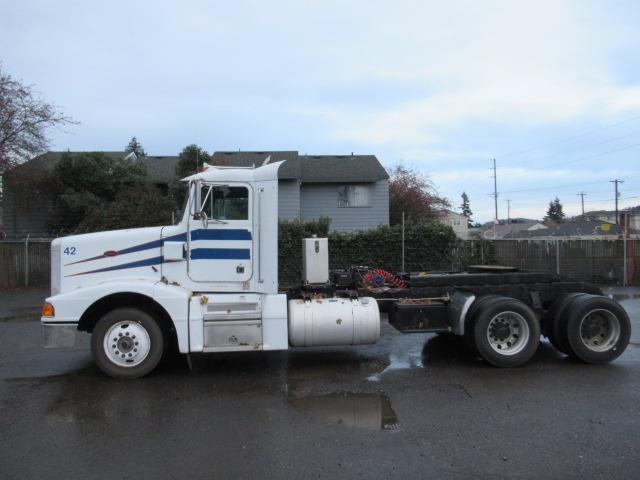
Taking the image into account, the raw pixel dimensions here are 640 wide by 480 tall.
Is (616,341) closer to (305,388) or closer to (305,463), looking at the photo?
(305,388)

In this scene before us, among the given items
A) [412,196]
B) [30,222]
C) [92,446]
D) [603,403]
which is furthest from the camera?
[412,196]

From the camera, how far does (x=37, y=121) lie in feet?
63.1

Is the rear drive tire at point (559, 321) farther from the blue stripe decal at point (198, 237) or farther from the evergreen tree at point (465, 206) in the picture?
the evergreen tree at point (465, 206)

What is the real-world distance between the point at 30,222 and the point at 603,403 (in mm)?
25020

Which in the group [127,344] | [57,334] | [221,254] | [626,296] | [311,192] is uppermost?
[311,192]

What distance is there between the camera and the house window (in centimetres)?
2520

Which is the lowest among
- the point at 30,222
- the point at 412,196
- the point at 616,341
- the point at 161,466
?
the point at 161,466

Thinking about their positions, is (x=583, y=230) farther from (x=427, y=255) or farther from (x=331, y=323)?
(x=331, y=323)

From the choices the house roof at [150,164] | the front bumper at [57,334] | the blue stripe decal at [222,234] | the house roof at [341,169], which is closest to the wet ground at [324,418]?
the front bumper at [57,334]

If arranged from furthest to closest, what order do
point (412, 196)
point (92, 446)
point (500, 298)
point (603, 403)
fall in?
point (412, 196)
point (500, 298)
point (603, 403)
point (92, 446)

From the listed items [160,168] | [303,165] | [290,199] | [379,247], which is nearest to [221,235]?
[379,247]

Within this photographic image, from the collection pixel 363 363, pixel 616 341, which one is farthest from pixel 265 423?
pixel 616 341

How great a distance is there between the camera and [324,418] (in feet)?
16.9

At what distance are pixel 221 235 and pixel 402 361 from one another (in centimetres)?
324
